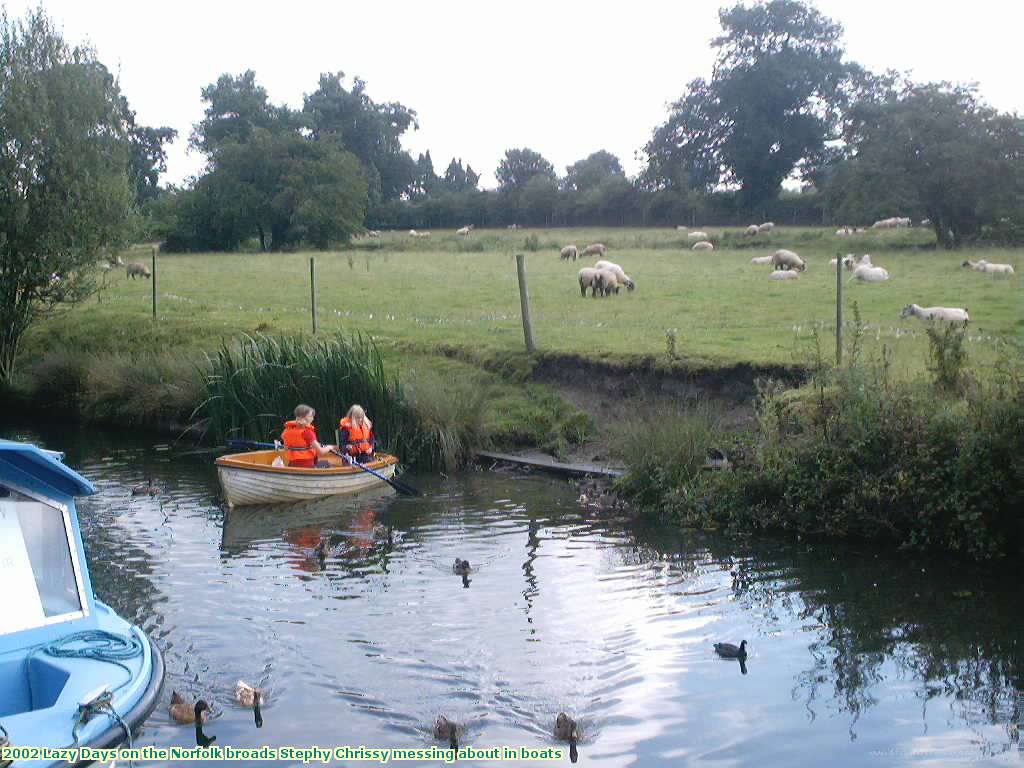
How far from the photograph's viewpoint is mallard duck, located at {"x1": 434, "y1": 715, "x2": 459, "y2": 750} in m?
7.74

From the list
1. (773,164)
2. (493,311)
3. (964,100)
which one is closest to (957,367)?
(493,311)

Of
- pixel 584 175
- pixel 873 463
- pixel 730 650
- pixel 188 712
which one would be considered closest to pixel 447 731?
pixel 188 712

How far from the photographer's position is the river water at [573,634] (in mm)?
7965

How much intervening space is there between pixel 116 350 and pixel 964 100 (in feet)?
104

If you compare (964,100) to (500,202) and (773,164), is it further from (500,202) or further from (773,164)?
(500,202)

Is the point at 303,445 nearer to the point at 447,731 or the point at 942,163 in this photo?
the point at 447,731

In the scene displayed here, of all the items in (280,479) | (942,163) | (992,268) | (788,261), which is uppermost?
(942,163)

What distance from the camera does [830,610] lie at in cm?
1049

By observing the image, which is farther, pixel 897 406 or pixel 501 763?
pixel 897 406

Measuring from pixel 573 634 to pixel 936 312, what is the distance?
1357 centimetres

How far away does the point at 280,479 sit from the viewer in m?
15.0

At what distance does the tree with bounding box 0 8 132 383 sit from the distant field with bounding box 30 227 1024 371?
155cm

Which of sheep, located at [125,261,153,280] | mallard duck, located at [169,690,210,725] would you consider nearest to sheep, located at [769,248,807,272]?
sheep, located at [125,261,153,280]

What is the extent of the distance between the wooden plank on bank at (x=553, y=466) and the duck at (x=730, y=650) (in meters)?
5.95
